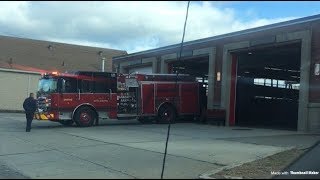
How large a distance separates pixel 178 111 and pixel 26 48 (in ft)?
99.7

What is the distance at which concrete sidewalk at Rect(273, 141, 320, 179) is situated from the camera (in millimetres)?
9875

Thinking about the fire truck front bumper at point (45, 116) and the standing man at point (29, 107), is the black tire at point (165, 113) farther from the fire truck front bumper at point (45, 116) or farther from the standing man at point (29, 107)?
the standing man at point (29, 107)

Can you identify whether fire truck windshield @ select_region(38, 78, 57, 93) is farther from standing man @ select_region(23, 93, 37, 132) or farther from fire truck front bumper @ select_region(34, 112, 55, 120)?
standing man @ select_region(23, 93, 37, 132)

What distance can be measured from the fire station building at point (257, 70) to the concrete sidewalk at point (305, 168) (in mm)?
3767

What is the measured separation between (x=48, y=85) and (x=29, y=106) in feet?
8.94

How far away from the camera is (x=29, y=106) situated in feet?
73.9

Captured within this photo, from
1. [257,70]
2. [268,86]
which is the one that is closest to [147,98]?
[257,70]

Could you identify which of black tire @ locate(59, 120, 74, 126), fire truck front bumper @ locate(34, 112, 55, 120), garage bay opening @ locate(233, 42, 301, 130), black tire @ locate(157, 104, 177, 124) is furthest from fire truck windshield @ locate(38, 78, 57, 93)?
garage bay opening @ locate(233, 42, 301, 130)

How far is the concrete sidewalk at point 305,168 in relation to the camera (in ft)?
32.4

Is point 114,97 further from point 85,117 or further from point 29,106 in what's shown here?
point 29,106

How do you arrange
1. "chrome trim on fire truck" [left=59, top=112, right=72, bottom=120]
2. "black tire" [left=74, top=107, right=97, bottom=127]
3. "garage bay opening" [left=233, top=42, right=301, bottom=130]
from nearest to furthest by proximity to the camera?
"chrome trim on fire truck" [left=59, top=112, right=72, bottom=120] → "black tire" [left=74, top=107, right=97, bottom=127] → "garage bay opening" [left=233, top=42, right=301, bottom=130]

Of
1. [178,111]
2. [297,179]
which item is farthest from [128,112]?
[297,179]

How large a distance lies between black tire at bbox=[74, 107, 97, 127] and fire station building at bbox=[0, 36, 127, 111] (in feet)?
70.1

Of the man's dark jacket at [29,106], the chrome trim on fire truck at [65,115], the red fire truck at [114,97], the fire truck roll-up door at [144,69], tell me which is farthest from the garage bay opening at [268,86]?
the man's dark jacket at [29,106]
